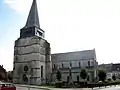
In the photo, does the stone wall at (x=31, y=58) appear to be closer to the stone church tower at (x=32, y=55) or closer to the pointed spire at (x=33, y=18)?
the stone church tower at (x=32, y=55)

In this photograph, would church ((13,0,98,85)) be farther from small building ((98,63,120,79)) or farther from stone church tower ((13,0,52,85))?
small building ((98,63,120,79))

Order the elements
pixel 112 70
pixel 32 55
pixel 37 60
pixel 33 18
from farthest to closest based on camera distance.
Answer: pixel 112 70, pixel 33 18, pixel 32 55, pixel 37 60

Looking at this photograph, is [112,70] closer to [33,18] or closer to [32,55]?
[32,55]

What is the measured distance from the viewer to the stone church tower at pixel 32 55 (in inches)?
2110

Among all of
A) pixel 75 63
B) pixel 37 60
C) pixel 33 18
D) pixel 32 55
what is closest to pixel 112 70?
pixel 75 63

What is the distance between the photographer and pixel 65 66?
62812 mm

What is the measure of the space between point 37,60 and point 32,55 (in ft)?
7.94

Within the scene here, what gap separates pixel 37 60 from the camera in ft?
175

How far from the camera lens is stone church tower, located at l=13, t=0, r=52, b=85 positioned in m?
53.6

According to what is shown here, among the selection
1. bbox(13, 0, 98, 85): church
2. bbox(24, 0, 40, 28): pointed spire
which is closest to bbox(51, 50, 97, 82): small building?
bbox(13, 0, 98, 85): church

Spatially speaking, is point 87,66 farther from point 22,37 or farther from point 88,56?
point 22,37

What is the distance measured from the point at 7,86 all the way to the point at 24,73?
37.9 m

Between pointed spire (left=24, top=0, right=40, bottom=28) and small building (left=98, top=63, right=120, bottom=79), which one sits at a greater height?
pointed spire (left=24, top=0, right=40, bottom=28)

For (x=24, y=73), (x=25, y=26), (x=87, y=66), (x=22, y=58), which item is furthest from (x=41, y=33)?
(x=87, y=66)
